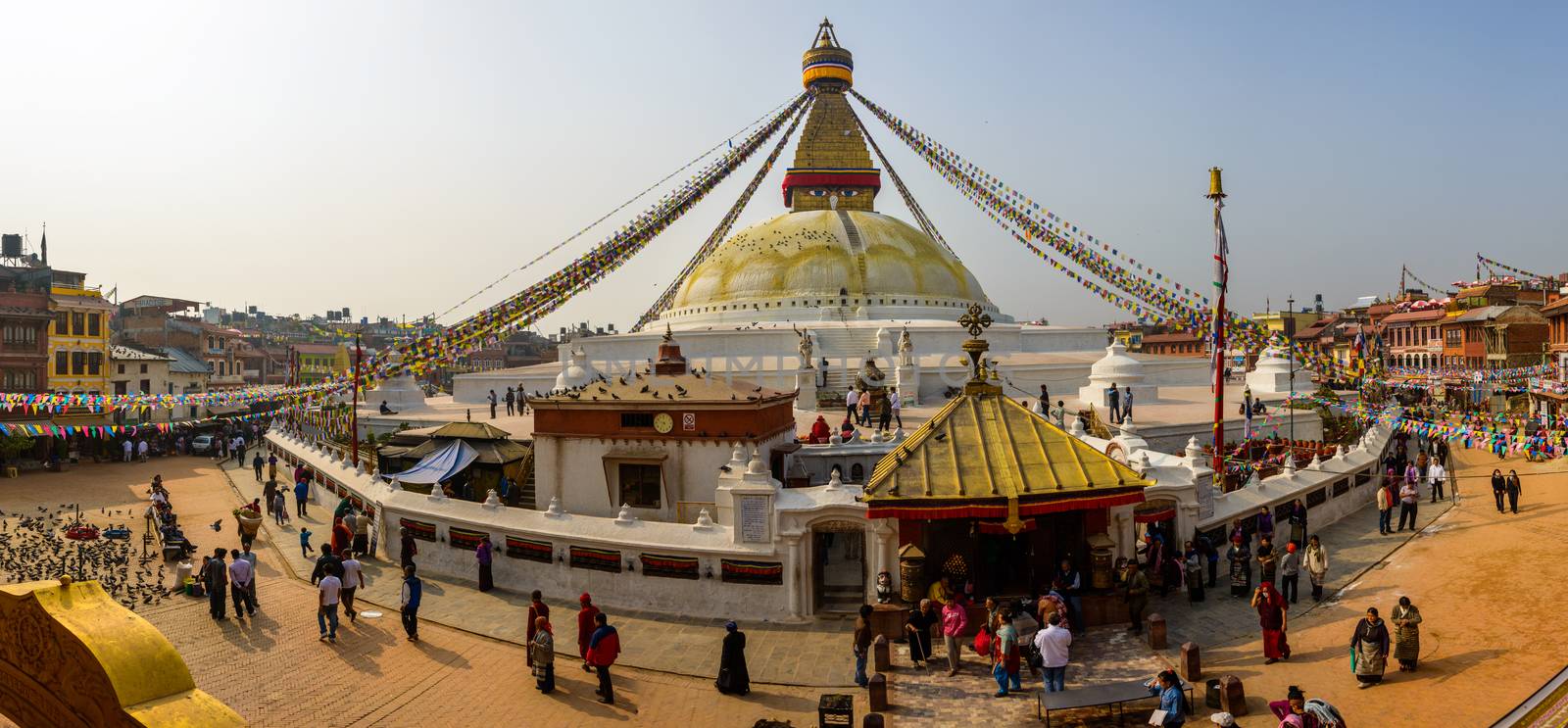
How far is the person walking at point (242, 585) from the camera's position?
11.9 metres

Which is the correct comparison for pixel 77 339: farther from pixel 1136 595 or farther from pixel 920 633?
pixel 1136 595

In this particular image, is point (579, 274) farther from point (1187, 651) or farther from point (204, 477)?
point (1187, 651)

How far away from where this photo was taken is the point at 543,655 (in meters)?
9.19

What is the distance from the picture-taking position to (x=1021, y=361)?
1319 inches

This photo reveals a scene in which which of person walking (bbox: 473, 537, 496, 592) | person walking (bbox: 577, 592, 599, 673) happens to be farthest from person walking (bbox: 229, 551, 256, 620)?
person walking (bbox: 577, 592, 599, 673)

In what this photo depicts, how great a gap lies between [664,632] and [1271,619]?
6950 mm

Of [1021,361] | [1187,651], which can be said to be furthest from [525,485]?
[1021,361]

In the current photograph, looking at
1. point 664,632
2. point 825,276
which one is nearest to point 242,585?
point 664,632

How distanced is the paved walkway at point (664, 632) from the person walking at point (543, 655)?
1.08 m

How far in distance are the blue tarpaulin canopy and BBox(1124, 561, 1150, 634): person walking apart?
12121mm

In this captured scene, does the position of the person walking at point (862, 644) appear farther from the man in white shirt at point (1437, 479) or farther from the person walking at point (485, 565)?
the man in white shirt at point (1437, 479)

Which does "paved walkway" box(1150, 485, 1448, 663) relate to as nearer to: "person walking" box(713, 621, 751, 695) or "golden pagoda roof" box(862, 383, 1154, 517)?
"golden pagoda roof" box(862, 383, 1154, 517)

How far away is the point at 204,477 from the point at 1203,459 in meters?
28.0

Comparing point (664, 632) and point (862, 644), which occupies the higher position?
point (862, 644)
